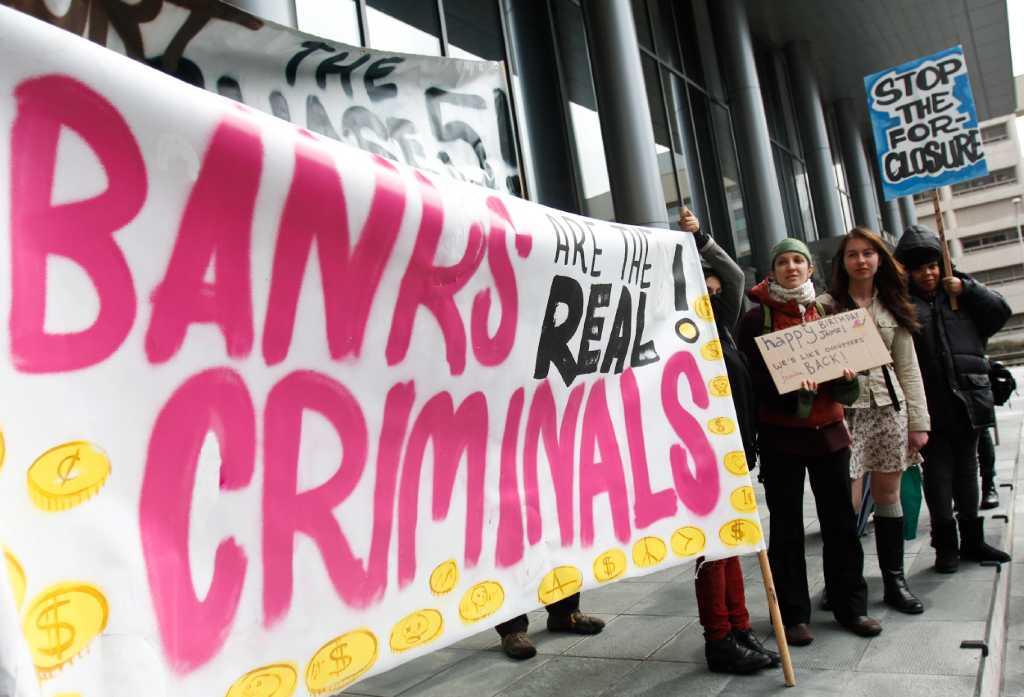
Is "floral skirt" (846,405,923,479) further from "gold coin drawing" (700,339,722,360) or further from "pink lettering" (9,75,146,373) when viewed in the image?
"pink lettering" (9,75,146,373)

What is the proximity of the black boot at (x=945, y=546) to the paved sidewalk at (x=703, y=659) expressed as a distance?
6 cm

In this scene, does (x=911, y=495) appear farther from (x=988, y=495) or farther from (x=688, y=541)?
(x=688, y=541)

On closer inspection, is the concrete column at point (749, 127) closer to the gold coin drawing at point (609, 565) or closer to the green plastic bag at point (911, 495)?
the green plastic bag at point (911, 495)

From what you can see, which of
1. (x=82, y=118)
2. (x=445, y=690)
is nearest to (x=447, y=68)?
(x=82, y=118)

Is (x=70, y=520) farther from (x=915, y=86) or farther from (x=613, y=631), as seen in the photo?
(x=915, y=86)

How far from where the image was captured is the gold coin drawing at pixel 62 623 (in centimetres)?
128

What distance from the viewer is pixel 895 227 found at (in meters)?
25.8

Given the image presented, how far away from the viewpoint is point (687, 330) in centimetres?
304

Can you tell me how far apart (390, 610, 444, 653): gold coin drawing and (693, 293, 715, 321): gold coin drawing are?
1.60 meters

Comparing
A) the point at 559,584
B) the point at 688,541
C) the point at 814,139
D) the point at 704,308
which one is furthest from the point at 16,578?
the point at 814,139

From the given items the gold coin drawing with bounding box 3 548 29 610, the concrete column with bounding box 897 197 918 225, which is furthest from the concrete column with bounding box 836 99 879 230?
the gold coin drawing with bounding box 3 548 29 610

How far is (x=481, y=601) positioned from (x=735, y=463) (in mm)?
1274

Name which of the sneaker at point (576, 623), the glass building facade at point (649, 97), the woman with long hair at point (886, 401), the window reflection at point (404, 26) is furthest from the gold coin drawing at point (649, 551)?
the window reflection at point (404, 26)

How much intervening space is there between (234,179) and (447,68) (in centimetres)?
134
